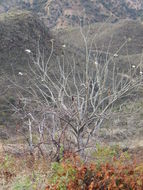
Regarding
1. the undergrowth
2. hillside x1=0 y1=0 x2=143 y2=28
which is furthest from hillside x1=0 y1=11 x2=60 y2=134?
hillside x1=0 y1=0 x2=143 y2=28

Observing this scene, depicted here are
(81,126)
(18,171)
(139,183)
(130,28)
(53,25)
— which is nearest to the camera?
(139,183)

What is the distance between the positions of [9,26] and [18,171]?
2372cm

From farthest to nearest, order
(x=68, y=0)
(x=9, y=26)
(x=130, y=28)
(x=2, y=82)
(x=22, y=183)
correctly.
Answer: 1. (x=68, y=0)
2. (x=130, y=28)
3. (x=9, y=26)
4. (x=2, y=82)
5. (x=22, y=183)

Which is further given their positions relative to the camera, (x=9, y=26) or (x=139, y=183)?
(x=9, y=26)

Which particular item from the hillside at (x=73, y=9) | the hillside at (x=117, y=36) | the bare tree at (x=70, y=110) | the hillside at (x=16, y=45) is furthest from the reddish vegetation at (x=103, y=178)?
the hillside at (x=73, y=9)

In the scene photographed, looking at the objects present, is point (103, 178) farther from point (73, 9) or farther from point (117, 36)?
point (73, 9)

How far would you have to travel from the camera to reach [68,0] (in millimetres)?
93188

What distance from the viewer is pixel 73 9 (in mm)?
90562

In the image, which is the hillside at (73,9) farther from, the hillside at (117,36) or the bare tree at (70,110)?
the bare tree at (70,110)

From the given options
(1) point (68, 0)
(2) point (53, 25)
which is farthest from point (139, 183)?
(1) point (68, 0)

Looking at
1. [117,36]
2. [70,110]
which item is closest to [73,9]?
[117,36]

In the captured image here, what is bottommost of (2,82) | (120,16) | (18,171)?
(120,16)

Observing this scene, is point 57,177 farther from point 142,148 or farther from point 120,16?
point 120,16

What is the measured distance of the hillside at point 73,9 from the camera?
8650 centimetres
